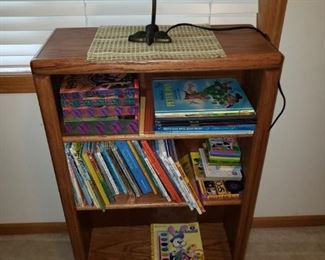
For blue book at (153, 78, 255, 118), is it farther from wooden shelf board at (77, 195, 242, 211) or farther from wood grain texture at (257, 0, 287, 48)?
wooden shelf board at (77, 195, 242, 211)

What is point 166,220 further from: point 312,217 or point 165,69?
point 165,69

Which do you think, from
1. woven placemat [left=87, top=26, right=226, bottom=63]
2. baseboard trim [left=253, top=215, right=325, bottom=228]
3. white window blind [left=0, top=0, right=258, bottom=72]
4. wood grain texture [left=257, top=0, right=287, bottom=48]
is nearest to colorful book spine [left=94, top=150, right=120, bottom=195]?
woven placemat [left=87, top=26, right=226, bottom=63]

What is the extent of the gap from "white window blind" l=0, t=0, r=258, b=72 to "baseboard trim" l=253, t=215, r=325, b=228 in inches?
37.1

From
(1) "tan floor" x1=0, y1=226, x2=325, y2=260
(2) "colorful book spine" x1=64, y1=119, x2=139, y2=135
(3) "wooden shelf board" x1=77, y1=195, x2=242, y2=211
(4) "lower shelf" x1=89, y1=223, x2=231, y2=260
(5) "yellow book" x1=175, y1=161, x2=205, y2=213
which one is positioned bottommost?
(1) "tan floor" x1=0, y1=226, x2=325, y2=260

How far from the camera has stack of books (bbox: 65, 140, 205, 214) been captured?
975 mm

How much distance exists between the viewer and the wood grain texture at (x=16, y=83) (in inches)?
44.2

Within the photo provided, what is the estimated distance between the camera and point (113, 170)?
39.9 inches

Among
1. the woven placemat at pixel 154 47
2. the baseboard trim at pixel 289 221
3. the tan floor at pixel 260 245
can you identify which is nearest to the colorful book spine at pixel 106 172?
the woven placemat at pixel 154 47

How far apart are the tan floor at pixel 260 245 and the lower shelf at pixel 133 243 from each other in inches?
6.6

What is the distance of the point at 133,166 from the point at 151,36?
39 centimetres

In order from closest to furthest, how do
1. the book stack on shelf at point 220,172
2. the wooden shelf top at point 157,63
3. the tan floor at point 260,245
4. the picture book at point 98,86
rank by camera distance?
the wooden shelf top at point 157,63, the picture book at point 98,86, the book stack on shelf at point 220,172, the tan floor at point 260,245

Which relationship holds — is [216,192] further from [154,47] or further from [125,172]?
[154,47]

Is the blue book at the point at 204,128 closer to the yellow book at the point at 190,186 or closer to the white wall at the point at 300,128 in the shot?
the yellow book at the point at 190,186

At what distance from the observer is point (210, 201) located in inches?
41.9
